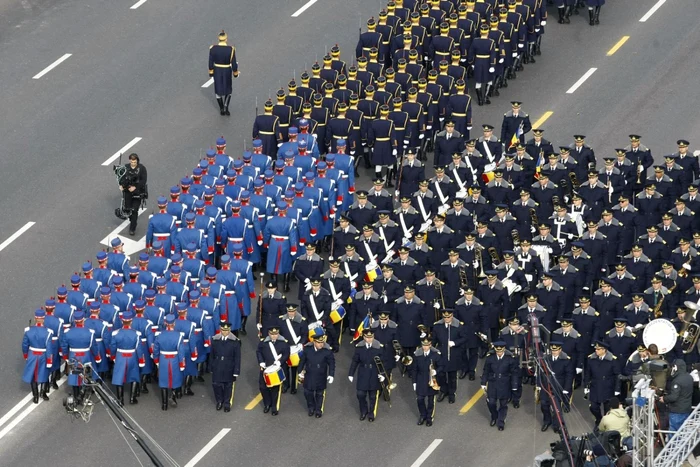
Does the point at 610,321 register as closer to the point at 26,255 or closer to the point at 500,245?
the point at 500,245

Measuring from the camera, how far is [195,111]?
65625 millimetres

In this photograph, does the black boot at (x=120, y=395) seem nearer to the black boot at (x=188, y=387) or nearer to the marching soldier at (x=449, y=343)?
the black boot at (x=188, y=387)

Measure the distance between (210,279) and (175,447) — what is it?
15.1 feet

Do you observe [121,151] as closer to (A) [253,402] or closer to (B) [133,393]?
(B) [133,393]

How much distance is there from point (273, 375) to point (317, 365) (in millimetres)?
1096

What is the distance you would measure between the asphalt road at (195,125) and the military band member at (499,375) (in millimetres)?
897

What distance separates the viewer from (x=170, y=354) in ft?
171

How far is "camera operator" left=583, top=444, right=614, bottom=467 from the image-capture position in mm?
46963

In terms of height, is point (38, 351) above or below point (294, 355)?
above

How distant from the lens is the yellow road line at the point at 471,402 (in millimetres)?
52562

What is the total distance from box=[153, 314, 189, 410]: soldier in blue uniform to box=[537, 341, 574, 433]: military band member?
27.4 feet

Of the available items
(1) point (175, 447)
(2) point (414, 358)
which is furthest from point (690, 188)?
(1) point (175, 447)

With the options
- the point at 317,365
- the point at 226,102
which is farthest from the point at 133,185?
the point at 317,365

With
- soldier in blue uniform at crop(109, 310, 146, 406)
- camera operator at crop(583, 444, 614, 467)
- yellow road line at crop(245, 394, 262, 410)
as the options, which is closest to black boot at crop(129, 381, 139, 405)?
soldier in blue uniform at crop(109, 310, 146, 406)
